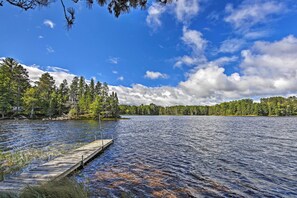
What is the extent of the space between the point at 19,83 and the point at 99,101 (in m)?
25.2

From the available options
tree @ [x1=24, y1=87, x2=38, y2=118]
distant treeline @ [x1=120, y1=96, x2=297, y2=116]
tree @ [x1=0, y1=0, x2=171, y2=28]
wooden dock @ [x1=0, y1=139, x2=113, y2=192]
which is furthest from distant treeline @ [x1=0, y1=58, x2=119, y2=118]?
distant treeline @ [x1=120, y1=96, x2=297, y2=116]

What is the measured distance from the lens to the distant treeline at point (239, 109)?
481ft

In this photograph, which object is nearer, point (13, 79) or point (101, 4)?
point (101, 4)

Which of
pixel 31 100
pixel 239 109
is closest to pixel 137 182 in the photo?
pixel 31 100

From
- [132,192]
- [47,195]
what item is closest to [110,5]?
[47,195]

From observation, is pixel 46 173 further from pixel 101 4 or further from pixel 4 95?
pixel 4 95

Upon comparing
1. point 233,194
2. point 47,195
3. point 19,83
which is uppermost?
point 19,83

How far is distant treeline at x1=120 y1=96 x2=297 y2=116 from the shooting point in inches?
5773

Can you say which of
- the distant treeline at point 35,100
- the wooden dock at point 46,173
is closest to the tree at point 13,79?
the distant treeline at point 35,100

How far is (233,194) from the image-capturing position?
955 cm

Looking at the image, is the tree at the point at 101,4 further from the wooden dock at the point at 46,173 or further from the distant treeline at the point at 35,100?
the distant treeline at the point at 35,100

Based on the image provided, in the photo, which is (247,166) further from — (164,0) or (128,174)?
(164,0)

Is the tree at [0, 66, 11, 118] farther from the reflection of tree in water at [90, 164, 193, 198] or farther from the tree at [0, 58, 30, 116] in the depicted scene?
the reflection of tree in water at [90, 164, 193, 198]

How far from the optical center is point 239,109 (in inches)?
6309
